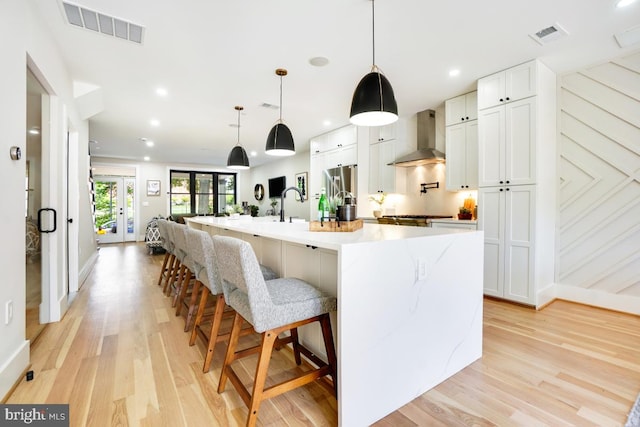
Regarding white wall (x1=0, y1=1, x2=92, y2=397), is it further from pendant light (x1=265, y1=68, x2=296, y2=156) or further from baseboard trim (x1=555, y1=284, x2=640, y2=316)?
baseboard trim (x1=555, y1=284, x2=640, y2=316)

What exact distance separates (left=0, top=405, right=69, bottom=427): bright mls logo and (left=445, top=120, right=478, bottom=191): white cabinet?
4.16 metres

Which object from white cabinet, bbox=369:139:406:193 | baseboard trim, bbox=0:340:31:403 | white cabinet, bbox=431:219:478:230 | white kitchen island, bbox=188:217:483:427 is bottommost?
baseboard trim, bbox=0:340:31:403

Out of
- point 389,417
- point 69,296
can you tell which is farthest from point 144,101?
point 389,417

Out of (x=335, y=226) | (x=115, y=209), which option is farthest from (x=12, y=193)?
(x=115, y=209)

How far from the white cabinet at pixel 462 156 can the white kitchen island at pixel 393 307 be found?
210 cm

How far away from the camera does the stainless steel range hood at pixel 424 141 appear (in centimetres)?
436

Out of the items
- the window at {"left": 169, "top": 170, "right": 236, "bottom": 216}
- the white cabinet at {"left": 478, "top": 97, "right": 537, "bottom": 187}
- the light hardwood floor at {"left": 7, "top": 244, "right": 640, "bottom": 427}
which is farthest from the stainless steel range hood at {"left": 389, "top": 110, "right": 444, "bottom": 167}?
the window at {"left": 169, "top": 170, "right": 236, "bottom": 216}

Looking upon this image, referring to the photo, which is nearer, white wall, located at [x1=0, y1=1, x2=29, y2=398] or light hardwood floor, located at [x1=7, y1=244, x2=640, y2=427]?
light hardwood floor, located at [x1=7, y1=244, x2=640, y2=427]

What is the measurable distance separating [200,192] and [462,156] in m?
8.68

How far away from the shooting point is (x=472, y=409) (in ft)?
5.08

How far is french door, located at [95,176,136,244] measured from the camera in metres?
8.59

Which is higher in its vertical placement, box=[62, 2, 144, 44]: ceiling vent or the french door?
box=[62, 2, 144, 44]: ceiling vent

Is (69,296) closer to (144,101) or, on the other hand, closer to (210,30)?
(144,101)

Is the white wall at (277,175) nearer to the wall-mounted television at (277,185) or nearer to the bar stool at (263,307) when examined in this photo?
the wall-mounted television at (277,185)
